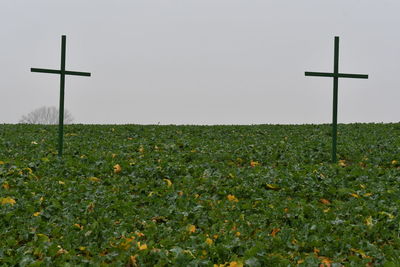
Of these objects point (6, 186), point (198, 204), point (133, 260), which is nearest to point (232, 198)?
point (198, 204)

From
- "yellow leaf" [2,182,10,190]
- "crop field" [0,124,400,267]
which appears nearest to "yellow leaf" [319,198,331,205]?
"crop field" [0,124,400,267]

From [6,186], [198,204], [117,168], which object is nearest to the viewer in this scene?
[198,204]

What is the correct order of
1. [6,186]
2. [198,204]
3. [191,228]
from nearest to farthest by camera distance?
[191,228] < [198,204] < [6,186]

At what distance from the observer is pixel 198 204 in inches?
260

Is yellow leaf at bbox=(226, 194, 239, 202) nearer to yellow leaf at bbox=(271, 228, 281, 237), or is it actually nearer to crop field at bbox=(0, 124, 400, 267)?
crop field at bbox=(0, 124, 400, 267)

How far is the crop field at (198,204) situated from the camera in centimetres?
480

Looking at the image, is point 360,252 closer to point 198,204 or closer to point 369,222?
point 369,222

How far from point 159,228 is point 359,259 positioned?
8.26 ft

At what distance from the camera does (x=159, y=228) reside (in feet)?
18.4

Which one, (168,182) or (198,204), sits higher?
(168,182)

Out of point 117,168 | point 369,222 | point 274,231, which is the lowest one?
point 274,231

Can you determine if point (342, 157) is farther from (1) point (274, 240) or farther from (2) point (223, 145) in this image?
(1) point (274, 240)

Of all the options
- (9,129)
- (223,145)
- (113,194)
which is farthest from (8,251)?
(9,129)

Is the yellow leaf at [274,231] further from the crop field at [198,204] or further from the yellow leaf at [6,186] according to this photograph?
the yellow leaf at [6,186]
